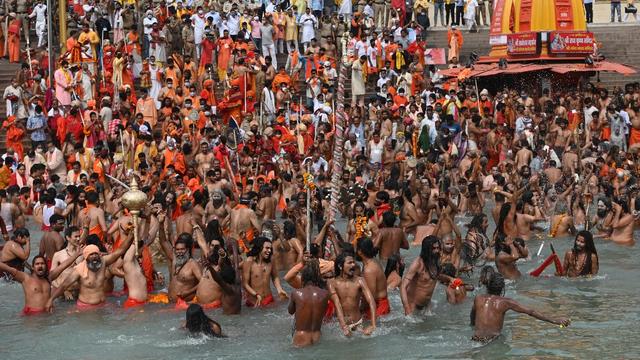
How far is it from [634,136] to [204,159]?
7992 mm

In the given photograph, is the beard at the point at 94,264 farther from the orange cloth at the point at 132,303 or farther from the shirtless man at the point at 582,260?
the shirtless man at the point at 582,260

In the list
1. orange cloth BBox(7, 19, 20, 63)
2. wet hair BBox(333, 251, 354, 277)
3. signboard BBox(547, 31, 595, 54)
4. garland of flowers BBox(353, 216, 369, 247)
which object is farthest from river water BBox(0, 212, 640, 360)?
signboard BBox(547, 31, 595, 54)

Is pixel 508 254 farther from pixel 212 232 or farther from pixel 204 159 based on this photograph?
pixel 204 159

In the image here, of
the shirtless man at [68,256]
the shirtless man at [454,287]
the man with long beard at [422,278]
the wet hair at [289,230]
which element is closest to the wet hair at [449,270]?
the shirtless man at [454,287]

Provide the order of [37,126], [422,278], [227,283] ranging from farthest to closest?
1. [37,126]
2. [227,283]
3. [422,278]

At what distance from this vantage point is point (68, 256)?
15.7 metres

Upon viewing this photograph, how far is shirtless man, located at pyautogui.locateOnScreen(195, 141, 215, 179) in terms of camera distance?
73.4ft

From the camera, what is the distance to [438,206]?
60.8ft

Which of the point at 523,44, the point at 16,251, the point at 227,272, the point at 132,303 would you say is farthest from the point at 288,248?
the point at 523,44

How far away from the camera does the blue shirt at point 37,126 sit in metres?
24.1

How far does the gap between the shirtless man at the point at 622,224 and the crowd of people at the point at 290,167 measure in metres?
0.04

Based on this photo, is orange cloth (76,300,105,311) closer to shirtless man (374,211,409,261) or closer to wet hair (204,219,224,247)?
wet hair (204,219,224,247)

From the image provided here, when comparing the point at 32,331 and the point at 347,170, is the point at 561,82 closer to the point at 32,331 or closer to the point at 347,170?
the point at 347,170

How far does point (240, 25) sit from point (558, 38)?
6.51 m
